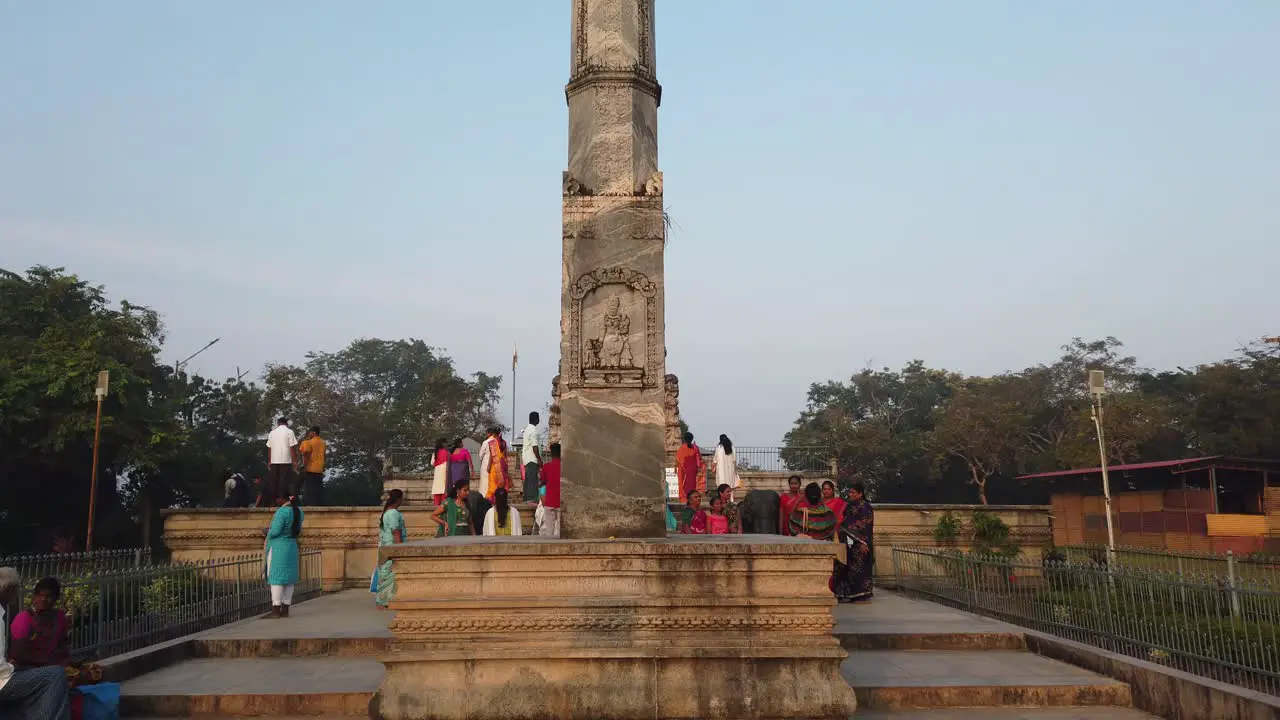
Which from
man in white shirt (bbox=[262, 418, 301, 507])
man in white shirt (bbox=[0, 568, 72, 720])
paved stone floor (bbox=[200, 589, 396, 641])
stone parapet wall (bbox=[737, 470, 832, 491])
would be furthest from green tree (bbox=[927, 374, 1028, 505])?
man in white shirt (bbox=[0, 568, 72, 720])

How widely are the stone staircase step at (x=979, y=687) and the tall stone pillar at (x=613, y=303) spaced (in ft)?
7.10

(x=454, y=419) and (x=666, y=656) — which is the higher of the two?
(x=454, y=419)

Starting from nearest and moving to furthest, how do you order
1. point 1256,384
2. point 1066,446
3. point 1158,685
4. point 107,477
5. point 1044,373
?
point 1158,685 < point 107,477 < point 1256,384 < point 1066,446 < point 1044,373

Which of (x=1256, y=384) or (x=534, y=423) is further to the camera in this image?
(x=1256, y=384)

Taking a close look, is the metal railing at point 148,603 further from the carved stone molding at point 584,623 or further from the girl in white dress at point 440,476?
the carved stone molding at point 584,623

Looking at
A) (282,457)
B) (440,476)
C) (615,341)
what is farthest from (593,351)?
(282,457)

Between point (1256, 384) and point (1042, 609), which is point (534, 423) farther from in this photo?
point (1256, 384)

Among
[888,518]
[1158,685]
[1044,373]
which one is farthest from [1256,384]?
[1158,685]

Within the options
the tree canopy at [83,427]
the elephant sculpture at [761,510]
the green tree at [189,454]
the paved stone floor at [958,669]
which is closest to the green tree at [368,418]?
the green tree at [189,454]

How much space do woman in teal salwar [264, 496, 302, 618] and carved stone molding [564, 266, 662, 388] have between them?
576 centimetres

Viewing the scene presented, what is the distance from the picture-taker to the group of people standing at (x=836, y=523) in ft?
42.6

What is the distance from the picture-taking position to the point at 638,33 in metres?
8.65

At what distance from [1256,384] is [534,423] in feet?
127

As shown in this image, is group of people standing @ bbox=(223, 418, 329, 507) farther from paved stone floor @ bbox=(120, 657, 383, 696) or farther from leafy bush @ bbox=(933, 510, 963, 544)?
leafy bush @ bbox=(933, 510, 963, 544)
